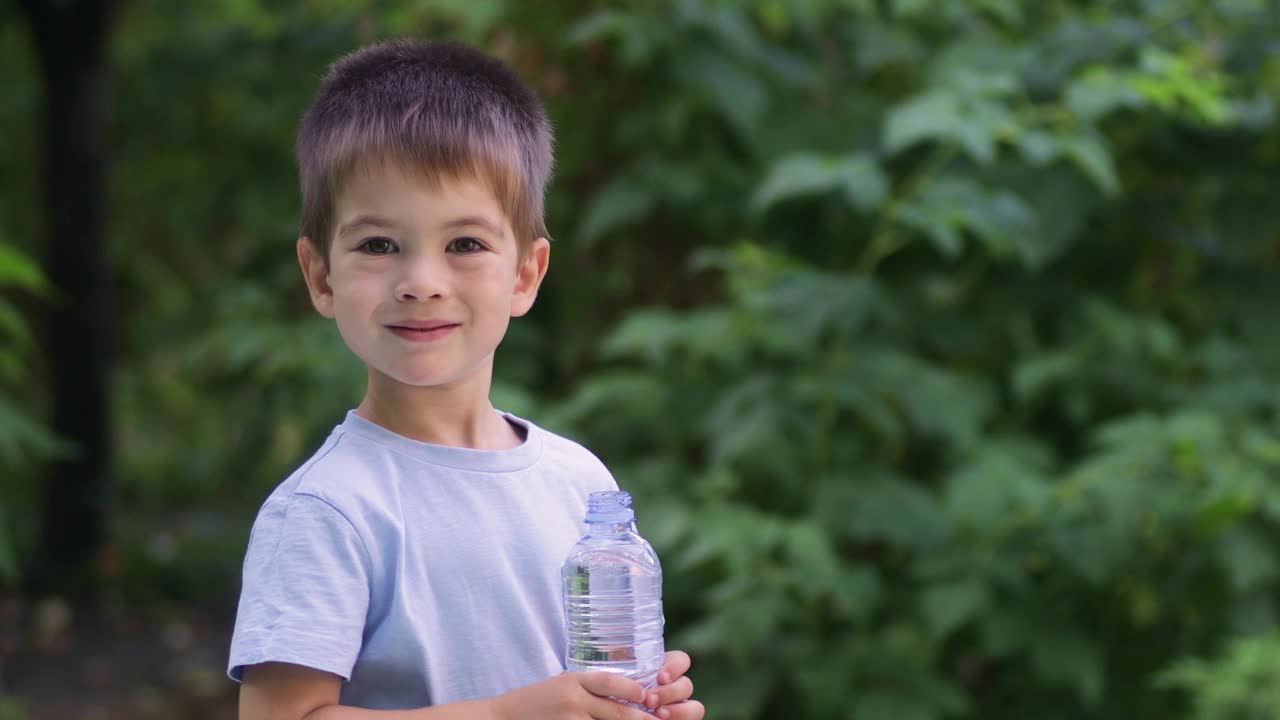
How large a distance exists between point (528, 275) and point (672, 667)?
405mm

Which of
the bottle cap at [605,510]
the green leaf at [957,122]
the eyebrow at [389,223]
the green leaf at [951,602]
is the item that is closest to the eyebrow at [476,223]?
the eyebrow at [389,223]

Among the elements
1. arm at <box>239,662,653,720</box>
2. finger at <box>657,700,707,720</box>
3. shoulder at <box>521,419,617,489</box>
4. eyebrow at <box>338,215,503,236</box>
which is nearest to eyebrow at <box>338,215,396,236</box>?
eyebrow at <box>338,215,503,236</box>

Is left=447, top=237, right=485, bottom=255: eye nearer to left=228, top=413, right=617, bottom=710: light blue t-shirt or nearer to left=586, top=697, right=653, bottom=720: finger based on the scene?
left=228, top=413, right=617, bottom=710: light blue t-shirt

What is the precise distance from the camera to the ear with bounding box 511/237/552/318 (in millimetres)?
1368

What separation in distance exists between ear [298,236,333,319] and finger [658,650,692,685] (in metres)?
0.45

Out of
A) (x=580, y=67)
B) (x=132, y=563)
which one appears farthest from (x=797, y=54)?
(x=132, y=563)

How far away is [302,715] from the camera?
3.88ft

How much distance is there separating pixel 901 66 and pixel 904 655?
1.71 metres

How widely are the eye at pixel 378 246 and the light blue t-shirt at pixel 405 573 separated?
0.16m

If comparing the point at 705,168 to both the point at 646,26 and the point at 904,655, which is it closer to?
the point at 646,26

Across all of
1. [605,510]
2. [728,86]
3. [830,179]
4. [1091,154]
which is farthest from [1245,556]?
[605,510]

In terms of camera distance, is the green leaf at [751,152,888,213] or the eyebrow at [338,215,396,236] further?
the green leaf at [751,152,888,213]

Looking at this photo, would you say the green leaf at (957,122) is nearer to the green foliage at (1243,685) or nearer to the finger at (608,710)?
the green foliage at (1243,685)

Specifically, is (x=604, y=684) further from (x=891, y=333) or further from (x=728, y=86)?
(x=728, y=86)
